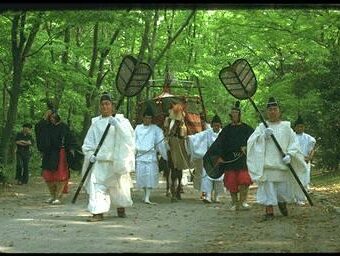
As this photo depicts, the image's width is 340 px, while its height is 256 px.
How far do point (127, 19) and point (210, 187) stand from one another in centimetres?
779

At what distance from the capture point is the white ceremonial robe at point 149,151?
1540 cm

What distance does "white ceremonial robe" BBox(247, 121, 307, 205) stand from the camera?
11531 millimetres

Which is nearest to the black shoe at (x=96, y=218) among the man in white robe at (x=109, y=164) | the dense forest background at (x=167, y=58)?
the man in white robe at (x=109, y=164)

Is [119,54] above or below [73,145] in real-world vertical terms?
above

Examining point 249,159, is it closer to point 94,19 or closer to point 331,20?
point 331,20

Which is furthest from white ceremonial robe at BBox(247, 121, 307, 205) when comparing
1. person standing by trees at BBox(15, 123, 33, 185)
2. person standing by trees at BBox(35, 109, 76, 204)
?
person standing by trees at BBox(15, 123, 33, 185)

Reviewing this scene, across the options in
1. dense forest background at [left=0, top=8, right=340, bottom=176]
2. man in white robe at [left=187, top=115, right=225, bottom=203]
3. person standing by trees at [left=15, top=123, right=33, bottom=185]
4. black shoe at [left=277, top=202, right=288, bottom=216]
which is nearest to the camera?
black shoe at [left=277, top=202, right=288, bottom=216]

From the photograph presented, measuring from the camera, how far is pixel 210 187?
1552 centimetres

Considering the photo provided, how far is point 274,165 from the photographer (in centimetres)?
1155

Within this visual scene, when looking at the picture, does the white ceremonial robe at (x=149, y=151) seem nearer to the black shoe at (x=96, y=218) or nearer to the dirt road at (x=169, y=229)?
the dirt road at (x=169, y=229)

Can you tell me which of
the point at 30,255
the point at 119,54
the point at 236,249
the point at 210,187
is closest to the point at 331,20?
the point at 210,187


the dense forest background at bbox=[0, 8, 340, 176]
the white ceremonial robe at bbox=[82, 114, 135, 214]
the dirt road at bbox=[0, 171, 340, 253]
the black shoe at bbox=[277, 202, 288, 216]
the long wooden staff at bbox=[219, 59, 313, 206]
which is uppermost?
the dense forest background at bbox=[0, 8, 340, 176]

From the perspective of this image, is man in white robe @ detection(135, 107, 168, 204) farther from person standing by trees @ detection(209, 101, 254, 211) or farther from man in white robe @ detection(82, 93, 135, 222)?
man in white robe @ detection(82, 93, 135, 222)

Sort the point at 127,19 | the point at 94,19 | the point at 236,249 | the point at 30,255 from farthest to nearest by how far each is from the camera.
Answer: the point at 127,19 < the point at 94,19 < the point at 236,249 < the point at 30,255
